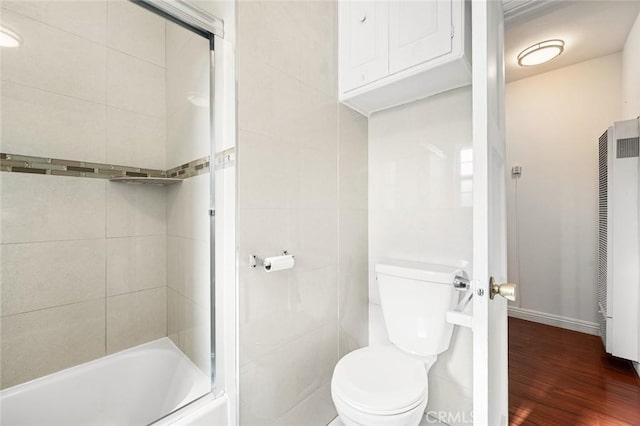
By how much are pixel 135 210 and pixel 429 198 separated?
1.54 metres

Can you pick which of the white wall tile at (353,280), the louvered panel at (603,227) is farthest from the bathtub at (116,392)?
the louvered panel at (603,227)

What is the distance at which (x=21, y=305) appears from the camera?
3.60 ft

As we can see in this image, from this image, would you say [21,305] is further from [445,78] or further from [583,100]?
[583,100]

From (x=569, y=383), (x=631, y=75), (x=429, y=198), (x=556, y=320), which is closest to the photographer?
(x=429, y=198)

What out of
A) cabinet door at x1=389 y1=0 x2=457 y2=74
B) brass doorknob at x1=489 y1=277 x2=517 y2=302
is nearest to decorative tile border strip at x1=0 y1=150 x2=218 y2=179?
cabinet door at x1=389 y1=0 x2=457 y2=74

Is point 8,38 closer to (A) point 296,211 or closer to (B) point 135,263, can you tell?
(B) point 135,263

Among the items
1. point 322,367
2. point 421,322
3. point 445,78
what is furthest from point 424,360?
point 445,78

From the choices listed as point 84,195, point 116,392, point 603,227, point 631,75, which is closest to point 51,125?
point 84,195

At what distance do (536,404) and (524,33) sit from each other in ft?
9.01

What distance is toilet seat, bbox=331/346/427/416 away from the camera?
3.33ft

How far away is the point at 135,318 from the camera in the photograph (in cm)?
137

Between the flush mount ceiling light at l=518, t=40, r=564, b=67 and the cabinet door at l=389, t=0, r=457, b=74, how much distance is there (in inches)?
78.4

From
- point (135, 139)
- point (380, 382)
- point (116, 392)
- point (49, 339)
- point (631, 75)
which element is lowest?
point (116, 392)

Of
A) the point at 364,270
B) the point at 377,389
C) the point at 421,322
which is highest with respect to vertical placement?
the point at 364,270
